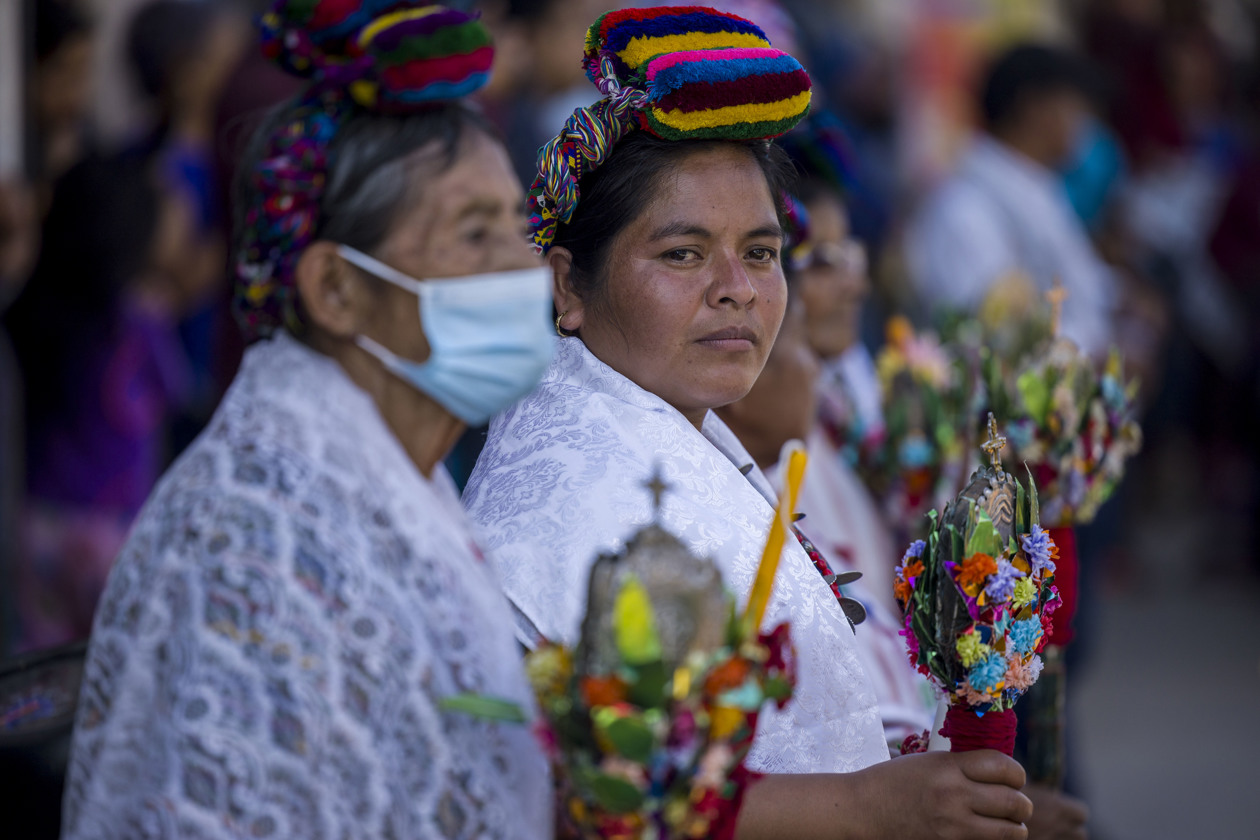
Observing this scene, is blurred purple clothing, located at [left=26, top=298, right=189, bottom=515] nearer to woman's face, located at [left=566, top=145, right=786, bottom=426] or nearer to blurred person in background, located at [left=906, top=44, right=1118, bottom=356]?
woman's face, located at [left=566, top=145, right=786, bottom=426]

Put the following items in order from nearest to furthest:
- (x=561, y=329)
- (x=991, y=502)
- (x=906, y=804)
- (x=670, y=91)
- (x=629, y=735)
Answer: (x=629, y=735), (x=906, y=804), (x=991, y=502), (x=670, y=91), (x=561, y=329)

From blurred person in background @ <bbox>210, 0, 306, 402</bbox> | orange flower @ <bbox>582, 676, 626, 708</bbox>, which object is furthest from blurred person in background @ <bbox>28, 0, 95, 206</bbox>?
orange flower @ <bbox>582, 676, 626, 708</bbox>

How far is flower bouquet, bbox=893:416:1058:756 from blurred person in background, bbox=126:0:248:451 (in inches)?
165

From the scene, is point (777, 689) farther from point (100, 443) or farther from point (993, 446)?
point (100, 443)

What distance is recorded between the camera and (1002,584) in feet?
7.11

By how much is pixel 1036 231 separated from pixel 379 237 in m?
5.46

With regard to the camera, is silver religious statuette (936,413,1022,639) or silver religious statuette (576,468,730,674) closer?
silver religious statuette (576,468,730,674)

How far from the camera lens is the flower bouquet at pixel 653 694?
5.30ft

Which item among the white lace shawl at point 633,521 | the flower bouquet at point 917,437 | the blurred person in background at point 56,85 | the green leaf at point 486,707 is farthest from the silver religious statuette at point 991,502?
the blurred person in background at point 56,85

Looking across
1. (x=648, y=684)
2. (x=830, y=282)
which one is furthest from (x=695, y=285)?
(x=830, y=282)

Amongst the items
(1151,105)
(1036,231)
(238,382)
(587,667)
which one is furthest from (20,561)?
(1151,105)

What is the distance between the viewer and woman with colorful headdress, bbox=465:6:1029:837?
93.4 inches

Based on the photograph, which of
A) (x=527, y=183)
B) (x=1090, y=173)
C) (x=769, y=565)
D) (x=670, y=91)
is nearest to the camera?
(x=769, y=565)

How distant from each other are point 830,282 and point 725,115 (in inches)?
71.4
